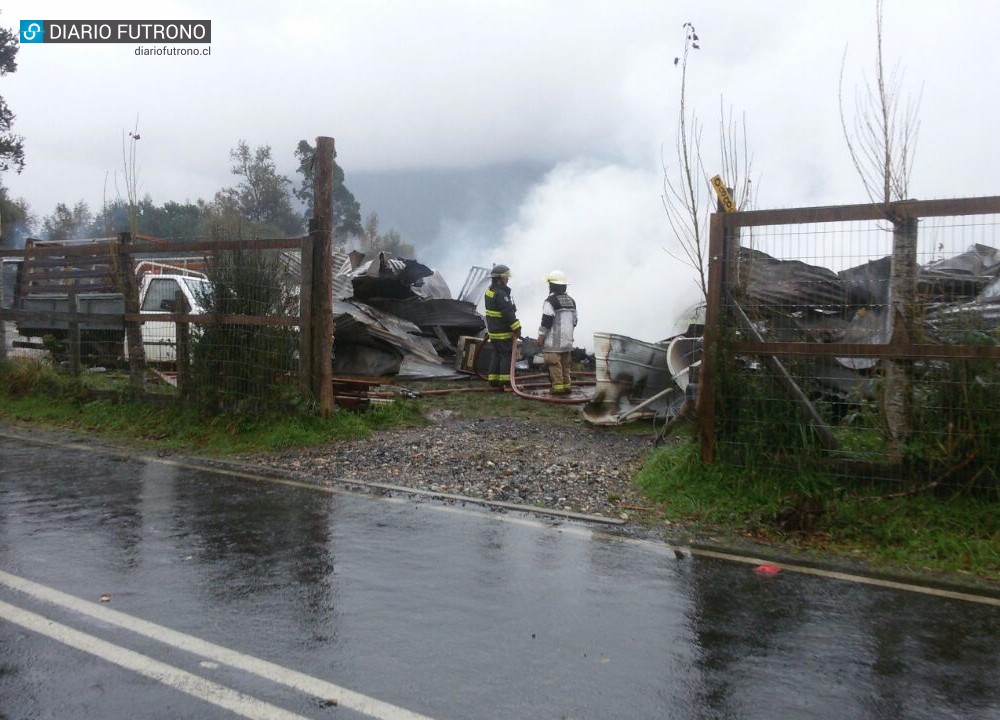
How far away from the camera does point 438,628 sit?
4320 millimetres

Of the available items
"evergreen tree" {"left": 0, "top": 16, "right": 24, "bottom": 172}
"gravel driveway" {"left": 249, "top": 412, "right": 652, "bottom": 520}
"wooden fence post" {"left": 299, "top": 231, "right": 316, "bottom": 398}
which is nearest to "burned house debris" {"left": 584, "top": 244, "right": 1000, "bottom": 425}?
"gravel driveway" {"left": 249, "top": 412, "right": 652, "bottom": 520}

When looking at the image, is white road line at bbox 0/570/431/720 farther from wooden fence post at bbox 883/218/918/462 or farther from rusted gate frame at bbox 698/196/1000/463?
wooden fence post at bbox 883/218/918/462

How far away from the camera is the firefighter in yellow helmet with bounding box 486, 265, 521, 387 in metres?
13.6

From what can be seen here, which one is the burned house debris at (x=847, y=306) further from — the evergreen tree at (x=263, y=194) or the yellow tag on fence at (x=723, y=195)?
the evergreen tree at (x=263, y=194)

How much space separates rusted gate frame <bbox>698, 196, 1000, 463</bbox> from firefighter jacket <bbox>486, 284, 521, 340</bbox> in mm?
6460

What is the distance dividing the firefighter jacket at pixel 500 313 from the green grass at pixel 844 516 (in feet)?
21.8

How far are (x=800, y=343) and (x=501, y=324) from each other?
7265mm

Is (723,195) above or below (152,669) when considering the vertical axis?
above

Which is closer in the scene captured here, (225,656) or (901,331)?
(225,656)

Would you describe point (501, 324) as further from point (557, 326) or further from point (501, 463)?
point (501, 463)

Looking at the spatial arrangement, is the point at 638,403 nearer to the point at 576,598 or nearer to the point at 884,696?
the point at 576,598

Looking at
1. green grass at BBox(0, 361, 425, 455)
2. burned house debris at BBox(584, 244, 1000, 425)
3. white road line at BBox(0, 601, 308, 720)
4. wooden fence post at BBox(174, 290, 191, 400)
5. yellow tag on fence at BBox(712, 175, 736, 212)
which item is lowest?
white road line at BBox(0, 601, 308, 720)

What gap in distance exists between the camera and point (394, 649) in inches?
159

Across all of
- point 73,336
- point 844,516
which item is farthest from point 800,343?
point 73,336
